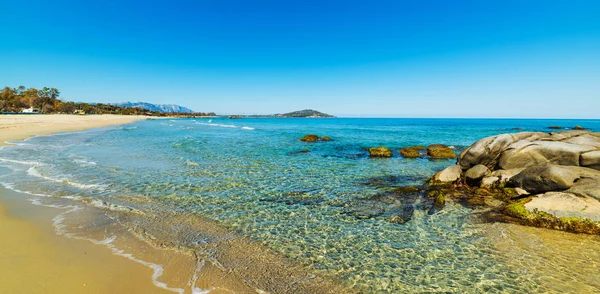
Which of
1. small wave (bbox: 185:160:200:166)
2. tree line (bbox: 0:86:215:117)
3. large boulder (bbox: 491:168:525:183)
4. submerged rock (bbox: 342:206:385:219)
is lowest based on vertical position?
submerged rock (bbox: 342:206:385:219)

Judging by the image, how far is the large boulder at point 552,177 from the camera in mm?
9469

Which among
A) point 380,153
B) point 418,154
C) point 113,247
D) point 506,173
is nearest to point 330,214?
point 113,247

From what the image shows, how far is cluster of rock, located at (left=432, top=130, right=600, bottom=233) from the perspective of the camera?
27.2 ft

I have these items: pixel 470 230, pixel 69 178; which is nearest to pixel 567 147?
pixel 470 230

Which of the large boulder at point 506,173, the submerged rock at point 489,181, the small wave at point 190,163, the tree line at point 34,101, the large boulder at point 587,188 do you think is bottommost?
the small wave at point 190,163

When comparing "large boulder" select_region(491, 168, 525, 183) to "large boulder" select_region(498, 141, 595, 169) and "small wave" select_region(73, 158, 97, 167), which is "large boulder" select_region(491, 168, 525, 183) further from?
"small wave" select_region(73, 158, 97, 167)

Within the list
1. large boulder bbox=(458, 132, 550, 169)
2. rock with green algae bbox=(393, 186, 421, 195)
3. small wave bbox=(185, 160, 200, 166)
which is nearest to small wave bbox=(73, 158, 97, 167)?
small wave bbox=(185, 160, 200, 166)

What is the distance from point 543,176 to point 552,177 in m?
0.35

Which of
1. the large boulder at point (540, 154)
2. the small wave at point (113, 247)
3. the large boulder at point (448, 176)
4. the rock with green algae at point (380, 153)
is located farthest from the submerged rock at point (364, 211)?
the rock with green algae at point (380, 153)

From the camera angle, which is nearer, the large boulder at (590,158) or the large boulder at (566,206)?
the large boulder at (566,206)

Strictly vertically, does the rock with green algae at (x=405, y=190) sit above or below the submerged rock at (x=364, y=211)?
above

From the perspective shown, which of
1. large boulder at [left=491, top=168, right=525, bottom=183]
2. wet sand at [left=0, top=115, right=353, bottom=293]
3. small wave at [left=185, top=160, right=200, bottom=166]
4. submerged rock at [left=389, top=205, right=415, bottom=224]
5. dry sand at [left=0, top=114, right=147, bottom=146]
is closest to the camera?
wet sand at [left=0, top=115, right=353, bottom=293]

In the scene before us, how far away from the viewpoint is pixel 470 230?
808cm

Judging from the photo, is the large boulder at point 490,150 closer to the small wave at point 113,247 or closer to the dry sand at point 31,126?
the small wave at point 113,247
